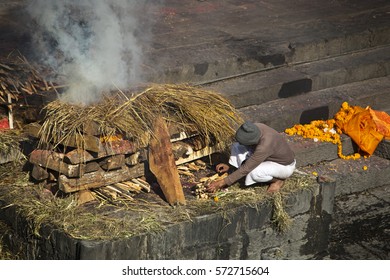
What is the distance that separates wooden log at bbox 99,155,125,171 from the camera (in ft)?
28.6

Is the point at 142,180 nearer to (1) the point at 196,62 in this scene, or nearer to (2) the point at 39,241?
(2) the point at 39,241

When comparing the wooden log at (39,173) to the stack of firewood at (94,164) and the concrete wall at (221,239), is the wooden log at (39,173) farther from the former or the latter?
the concrete wall at (221,239)

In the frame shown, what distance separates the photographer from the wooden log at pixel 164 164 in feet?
29.0

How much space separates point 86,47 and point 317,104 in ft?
Result: 12.3

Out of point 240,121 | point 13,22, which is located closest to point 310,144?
point 240,121

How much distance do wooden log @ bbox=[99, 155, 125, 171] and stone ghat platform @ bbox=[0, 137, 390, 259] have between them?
2.54 feet

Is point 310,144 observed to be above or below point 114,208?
above

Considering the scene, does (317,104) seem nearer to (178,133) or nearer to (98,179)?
(178,133)

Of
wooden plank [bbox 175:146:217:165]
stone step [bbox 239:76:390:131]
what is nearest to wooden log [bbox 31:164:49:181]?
wooden plank [bbox 175:146:217:165]

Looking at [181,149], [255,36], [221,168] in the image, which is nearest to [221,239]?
[221,168]

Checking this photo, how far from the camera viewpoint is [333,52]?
1338 cm

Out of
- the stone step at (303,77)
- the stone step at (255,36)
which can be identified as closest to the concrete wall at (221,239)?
the stone step at (303,77)

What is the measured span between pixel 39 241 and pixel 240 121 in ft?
9.80

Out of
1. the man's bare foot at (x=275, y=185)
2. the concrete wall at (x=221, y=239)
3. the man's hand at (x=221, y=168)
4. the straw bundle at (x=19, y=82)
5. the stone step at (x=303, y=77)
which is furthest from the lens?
the stone step at (x=303, y=77)
